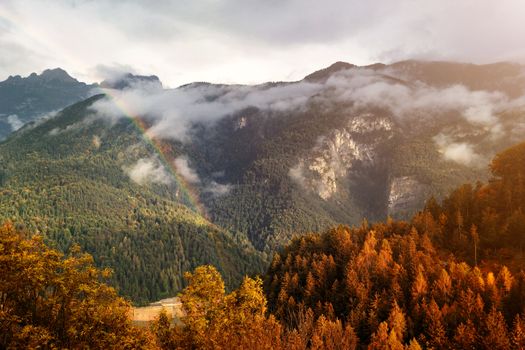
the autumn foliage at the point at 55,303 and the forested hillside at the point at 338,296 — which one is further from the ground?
the autumn foliage at the point at 55,303

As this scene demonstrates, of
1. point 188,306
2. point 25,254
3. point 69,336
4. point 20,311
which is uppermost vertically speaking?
point 25,254

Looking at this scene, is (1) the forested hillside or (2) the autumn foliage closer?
(2) the autumn foliage

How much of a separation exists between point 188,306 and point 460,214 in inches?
4905

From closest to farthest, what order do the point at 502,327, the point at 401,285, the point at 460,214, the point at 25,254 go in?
1. the point at 25,254
2. the point at 502,327
3. the point at 401,285
4. the point at 460,214

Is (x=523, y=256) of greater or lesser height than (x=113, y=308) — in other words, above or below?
below

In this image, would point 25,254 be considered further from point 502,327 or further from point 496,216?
point 496,216

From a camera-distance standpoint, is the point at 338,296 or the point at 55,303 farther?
the point at 338,296

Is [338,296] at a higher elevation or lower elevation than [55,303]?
lower

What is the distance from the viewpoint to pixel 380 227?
171375 mm

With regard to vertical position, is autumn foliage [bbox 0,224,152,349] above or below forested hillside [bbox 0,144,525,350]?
above

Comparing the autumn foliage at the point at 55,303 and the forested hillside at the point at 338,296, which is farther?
the forested hillside at the point at 338,296

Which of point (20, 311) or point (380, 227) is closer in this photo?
point (20, 311)

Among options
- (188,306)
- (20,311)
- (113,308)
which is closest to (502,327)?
(188,306)

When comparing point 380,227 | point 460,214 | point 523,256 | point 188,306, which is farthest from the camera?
point 380,227
